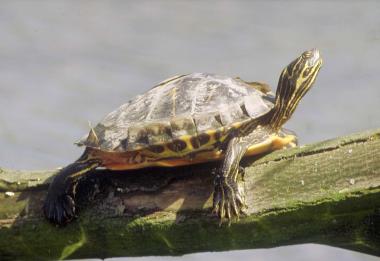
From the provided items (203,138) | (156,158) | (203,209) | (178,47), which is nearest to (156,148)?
(156,158)

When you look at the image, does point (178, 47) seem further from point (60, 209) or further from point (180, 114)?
point (60, 209)

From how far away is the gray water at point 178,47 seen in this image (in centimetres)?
1362

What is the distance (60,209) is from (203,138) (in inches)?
49.5

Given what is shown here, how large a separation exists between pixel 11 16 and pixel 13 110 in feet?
16.5

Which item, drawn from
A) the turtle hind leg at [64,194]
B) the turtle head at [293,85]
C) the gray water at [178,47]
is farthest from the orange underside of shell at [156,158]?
the gray water at [178,47]

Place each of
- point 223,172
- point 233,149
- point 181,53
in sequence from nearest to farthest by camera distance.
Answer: point 223,172 < point 233,149 < point 181,53

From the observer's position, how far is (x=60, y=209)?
11.8 ft

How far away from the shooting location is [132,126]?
155 inches

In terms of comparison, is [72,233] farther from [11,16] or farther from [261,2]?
[11,16]

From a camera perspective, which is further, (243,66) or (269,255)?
(269,255)

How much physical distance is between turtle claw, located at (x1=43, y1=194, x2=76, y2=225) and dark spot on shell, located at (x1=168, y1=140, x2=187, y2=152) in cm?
90

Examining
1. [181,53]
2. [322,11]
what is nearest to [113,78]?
→ [181,53]

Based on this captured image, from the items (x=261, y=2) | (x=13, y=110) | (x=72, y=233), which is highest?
(x=261, y=2)

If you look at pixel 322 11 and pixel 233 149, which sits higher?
pixel 322 11
